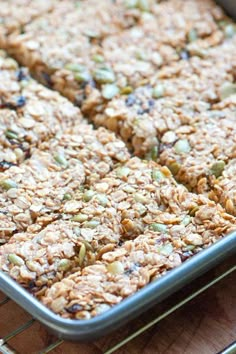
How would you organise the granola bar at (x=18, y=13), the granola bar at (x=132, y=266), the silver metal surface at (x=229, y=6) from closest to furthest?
the granola bar at (x=132, y=266), the granola bar at (x=18, y=13), the silver metal surface at (x=229, y=6)

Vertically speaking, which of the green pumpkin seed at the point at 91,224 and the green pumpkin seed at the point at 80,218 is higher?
the green pumpkin seed at the point at 91,224

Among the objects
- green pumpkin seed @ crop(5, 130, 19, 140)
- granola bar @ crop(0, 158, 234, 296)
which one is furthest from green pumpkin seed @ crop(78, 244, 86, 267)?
green pumpkin seed @ crop(5, 130, 19, 140)

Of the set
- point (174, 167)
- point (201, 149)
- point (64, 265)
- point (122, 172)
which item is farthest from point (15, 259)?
point (201, 149)

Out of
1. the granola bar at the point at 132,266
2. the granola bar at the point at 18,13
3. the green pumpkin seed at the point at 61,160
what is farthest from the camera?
the granola bar at the point at 18,13

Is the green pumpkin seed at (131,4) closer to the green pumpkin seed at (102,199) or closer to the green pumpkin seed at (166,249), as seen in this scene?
the green pumpkin seed at (102,199)

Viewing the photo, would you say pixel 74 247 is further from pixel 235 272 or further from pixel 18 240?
pixel 235 272

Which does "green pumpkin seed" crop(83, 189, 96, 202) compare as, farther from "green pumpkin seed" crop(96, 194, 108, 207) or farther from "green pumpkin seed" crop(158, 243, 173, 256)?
"green pumpkin seed" crop(158, 243, 173, 256)

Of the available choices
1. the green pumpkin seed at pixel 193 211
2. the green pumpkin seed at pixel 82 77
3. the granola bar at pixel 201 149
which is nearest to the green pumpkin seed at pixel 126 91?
the green pumpkin seed at pixel 82 77

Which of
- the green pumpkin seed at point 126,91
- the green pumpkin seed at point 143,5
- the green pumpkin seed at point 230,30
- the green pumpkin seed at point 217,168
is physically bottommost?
the green pumpkin seed at point 126,91
